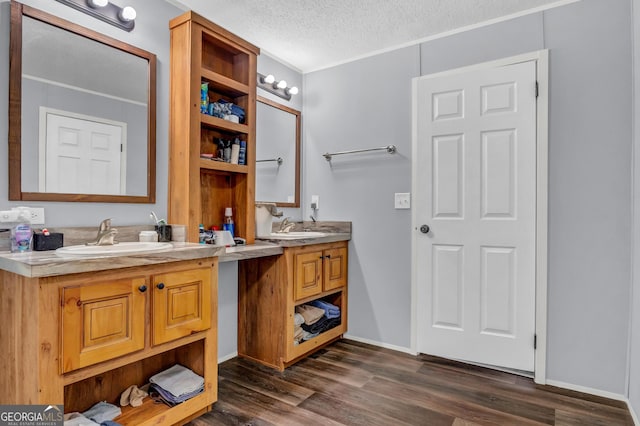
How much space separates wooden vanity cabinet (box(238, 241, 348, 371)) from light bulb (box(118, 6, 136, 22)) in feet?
5.06

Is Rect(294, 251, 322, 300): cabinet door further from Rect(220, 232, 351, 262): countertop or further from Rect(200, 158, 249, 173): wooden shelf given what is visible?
Rect(200, 158, 249, 173): wooden shelf

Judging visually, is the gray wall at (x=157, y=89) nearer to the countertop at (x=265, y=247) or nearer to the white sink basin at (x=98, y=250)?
the white sink basin at (x=98, y=250)

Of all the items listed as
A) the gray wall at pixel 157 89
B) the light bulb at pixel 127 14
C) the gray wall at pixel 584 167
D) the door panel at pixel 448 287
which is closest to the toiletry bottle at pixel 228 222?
the gray wall at pixel 157 89

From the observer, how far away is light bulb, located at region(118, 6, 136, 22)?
188 cm

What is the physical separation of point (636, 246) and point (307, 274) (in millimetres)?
1876

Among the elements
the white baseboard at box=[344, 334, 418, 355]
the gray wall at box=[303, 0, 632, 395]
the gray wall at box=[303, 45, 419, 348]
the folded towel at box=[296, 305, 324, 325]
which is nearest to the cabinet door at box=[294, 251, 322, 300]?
the folded towel at box=[296, 305, 324, 325]

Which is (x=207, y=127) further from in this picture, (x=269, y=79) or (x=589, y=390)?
(x=589, y=390)

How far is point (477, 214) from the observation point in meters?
2.42

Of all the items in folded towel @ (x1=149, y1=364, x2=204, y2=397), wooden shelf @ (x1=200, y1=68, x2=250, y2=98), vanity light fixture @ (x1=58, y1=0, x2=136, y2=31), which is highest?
vanity light fixture @ (x1=58, y1=0, x2=136, y2=31)

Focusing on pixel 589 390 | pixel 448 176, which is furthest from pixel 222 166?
pixel 589 390

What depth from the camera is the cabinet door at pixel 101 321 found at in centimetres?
130

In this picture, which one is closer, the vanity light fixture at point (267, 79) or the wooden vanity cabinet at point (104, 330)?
the wooden vanity cabinet at point (104, 330)

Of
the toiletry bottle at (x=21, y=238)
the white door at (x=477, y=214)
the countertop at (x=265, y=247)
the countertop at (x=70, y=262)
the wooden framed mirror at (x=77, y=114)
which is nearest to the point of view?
the countertop at (x=70, y=262)

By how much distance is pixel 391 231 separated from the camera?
2775 mm
